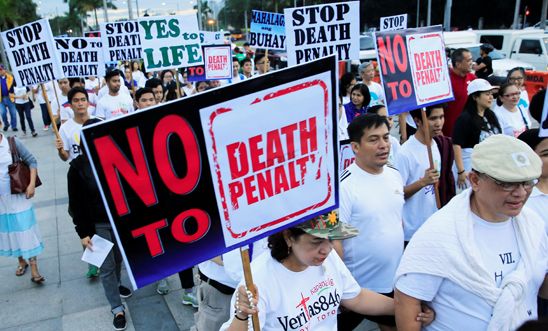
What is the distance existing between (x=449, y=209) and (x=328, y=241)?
587 millimetres

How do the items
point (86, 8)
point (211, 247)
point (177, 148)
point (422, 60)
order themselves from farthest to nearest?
point (86, 8) → point (422, 60) → point (211, 247) → point (177, 148)

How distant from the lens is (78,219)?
409 centimetres

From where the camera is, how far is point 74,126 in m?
5.14

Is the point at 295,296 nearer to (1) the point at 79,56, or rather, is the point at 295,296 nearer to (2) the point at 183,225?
(2) the point at 183,225

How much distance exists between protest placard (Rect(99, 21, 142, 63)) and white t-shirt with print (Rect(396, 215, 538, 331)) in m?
7.54

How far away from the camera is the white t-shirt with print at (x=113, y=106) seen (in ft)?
24.4

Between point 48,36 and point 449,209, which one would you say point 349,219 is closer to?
point 449,209

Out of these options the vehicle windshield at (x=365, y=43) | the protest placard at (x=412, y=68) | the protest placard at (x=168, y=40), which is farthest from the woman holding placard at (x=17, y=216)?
the vehicle windshield at (x=365, y=43)

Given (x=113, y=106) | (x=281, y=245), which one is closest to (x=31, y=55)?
(x=113, y=106)

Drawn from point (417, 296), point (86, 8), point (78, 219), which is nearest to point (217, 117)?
point (417, 296)

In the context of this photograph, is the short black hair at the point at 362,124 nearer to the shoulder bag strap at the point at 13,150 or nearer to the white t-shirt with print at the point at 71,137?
the white t-shirt with print at the point at 71,137

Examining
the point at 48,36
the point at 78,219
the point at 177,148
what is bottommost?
the point at 78,219

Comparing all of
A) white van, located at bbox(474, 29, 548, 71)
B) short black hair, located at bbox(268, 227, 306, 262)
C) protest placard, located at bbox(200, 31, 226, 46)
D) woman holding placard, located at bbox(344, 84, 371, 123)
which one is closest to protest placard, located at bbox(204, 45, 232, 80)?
woman holding placard, located at bbox(344, 84, 371, 123)

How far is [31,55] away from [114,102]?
197 cm
